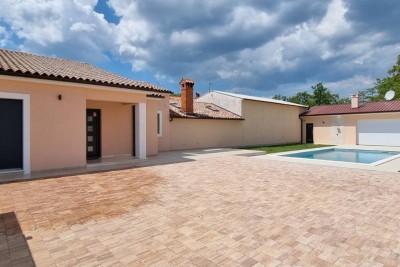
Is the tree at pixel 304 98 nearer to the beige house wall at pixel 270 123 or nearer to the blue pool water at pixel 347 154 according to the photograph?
the beige house wall at pixel 270 123

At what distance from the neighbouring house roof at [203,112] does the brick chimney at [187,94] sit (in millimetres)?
572

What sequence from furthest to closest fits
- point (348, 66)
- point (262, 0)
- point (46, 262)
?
point (348, 66), point (262, 0), point (46, 262)

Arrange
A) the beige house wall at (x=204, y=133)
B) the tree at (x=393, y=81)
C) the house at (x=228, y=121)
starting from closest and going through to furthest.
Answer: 1. the beige house wall at (x=204, y=133)
2. the house at (x=228, y=121)
3. the tree at (x=393, y=81)

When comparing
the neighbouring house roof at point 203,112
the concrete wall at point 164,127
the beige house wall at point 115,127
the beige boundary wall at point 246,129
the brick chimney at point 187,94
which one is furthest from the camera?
Answer: the brick chimney at point 187,94

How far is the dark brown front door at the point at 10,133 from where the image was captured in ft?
30.7

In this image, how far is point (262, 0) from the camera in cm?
1452

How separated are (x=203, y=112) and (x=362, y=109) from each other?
18914 millimetres

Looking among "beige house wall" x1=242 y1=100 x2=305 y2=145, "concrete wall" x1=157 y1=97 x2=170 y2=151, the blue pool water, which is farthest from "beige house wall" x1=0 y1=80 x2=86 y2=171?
"beige house wall" x1=242 y1=100 x2=305 y2=145

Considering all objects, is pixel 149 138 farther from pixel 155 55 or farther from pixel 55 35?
pixel 155 55

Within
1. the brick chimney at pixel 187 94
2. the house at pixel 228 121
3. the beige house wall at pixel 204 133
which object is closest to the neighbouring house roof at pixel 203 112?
the house at pixel 228 121

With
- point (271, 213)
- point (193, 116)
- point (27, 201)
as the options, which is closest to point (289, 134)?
point (193, 116)

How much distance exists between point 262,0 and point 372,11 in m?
8.66

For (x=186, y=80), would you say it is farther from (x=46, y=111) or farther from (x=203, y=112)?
(x=46, y=111)

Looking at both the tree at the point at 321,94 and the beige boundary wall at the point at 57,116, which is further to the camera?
A: the tree at the point at 321,94
